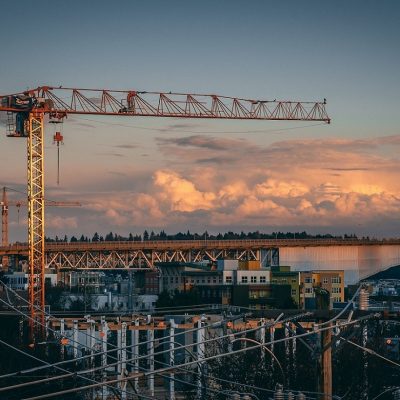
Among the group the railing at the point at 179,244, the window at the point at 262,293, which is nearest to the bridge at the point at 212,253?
the railing at the point at 179,244

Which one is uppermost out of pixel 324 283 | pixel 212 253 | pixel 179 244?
pixel 179 244

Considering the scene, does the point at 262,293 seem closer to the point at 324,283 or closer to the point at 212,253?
the point at 324,283

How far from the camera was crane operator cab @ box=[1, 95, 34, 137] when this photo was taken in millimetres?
88125

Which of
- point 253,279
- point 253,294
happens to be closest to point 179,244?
point 253,279

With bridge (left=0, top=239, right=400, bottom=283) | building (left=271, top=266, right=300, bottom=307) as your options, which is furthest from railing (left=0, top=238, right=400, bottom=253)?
building (left=271, top=266, right=300, bottom=307)

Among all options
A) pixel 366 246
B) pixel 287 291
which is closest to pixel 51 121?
pixel 287 291

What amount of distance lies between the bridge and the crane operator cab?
45.8m

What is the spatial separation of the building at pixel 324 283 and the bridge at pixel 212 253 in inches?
342

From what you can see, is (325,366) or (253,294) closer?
(325,366)

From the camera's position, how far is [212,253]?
138m

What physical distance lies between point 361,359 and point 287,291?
5507cm

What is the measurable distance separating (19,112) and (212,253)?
51687 mm

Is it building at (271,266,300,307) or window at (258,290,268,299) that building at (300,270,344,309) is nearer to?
building at (271,266,300,307)

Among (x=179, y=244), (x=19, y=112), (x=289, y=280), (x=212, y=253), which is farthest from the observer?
(x=212, y=253)
